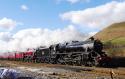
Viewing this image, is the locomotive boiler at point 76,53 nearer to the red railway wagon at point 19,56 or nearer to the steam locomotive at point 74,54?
the steam locomotive at point 74,54

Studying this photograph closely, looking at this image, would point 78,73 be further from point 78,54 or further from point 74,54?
point 74,54

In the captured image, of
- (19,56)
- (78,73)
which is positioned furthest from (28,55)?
(78,73)

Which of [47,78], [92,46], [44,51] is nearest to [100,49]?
[92,46]

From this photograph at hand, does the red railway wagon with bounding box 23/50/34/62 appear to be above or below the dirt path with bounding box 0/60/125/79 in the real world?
above

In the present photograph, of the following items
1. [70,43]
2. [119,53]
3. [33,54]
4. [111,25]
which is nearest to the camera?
[70,43]

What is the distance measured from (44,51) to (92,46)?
15.8 meters

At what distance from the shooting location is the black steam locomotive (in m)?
41.5

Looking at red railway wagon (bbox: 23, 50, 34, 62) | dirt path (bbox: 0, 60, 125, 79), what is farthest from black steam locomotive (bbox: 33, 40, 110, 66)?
red railway wagon (bbox: 23, 50, 34, 62)

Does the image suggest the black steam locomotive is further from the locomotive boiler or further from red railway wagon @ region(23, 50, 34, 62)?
red railway wagon @ region(23, 50, 34, 62)

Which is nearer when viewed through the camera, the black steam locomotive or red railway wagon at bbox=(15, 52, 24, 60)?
the black steam locomotive

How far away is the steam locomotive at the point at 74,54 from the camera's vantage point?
41531 millimetres

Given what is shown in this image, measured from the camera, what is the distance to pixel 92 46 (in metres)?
42.1

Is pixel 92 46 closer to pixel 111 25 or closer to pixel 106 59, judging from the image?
pixel 106 59

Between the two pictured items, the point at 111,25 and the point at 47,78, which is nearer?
the point at 47,78
